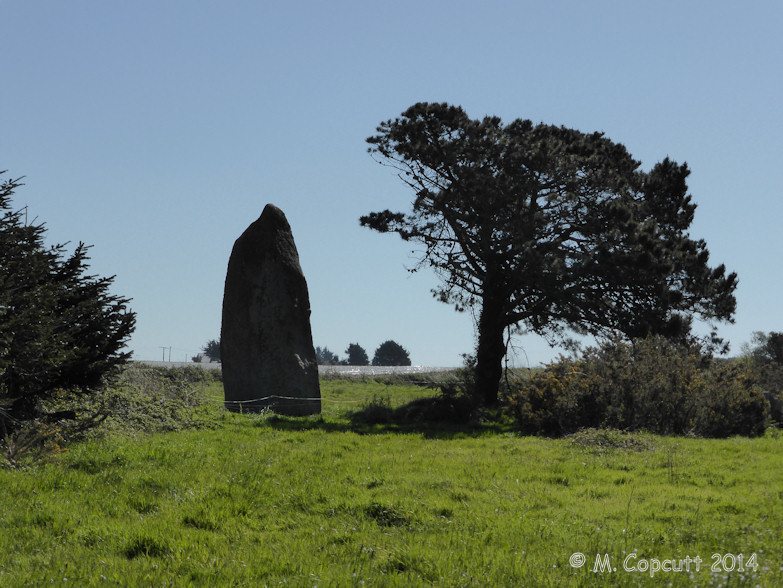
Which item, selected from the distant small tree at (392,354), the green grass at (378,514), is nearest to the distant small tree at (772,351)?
the green grass at (378,514)

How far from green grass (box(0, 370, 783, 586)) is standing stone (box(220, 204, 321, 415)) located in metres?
6.83

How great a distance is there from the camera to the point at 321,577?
20.7 feet

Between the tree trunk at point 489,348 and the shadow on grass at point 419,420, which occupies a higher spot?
the tree trunk at point 489,348

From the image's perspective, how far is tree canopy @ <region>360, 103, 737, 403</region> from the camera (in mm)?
22828

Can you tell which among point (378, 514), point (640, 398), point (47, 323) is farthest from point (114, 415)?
point (640, 398)

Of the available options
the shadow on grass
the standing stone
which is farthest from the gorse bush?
the standing stone

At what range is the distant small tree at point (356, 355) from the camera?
314ft

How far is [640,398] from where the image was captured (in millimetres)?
18281

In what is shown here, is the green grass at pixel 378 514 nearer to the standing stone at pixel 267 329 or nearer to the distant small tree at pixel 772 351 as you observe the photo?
the standing stone at pixel 267 329

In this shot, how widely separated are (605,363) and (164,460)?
12.6m

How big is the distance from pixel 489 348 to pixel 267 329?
8495 millimetres

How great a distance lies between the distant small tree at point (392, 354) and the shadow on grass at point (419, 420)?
2570 inches

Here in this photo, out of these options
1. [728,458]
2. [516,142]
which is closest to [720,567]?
[728,458]

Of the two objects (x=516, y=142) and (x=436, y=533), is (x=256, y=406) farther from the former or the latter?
(x=436, y=533)
